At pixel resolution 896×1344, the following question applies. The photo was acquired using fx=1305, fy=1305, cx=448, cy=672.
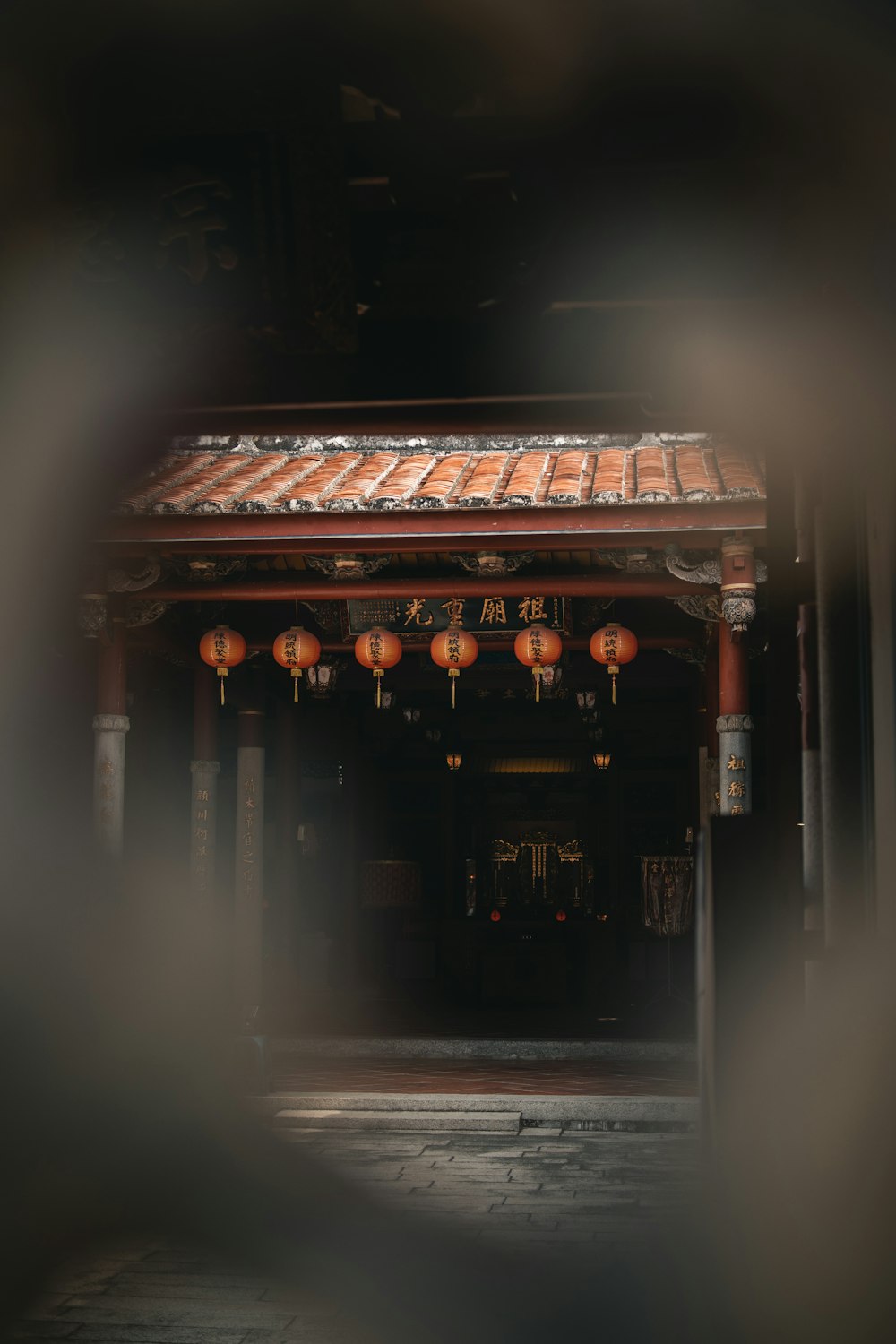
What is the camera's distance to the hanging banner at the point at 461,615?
990 cm

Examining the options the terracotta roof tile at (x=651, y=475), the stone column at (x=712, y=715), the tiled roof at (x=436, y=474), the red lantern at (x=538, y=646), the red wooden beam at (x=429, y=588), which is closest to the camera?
the terracotta roof tile at (x=651, y=475)

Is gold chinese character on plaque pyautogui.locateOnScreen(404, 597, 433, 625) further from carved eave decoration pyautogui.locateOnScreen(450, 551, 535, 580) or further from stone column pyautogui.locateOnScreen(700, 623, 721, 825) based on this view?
stone column pyautogui.locateOnScreen(700, 623, 721, 825)

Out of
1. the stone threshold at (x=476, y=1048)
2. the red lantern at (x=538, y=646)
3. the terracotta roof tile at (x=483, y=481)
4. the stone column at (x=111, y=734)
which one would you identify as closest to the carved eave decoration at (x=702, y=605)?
the red lantern at (x=538, y=646)

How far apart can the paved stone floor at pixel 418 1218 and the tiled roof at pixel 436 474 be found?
12.8ft

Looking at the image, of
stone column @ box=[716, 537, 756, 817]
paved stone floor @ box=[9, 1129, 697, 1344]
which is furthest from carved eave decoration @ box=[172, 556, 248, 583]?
paved stone floor @ box=[9, 1129, 697, 1344]

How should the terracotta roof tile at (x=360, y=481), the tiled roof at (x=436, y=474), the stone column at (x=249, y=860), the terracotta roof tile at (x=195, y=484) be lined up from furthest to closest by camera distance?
1. the stone column at (x=249, y=860)
2. the terracotta roof tile at (x=195, y=484)
3. the terracotta roof tile at (x=360, y=481)
4. the tiled roof at (x=436, y=474)

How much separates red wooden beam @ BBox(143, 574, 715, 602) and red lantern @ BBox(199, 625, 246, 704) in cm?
27

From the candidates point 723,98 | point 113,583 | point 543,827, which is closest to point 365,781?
point 543,827

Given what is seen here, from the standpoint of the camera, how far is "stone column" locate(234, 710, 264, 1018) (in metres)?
11.4

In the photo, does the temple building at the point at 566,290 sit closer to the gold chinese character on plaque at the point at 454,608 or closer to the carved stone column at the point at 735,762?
the gold chinese character on plaque at the point at 454,608

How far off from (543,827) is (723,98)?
1260cm

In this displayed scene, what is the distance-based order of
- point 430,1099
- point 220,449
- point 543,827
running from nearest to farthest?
point 430,1099 < point 220,449 < point 543,827

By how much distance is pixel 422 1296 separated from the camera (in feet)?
14.9

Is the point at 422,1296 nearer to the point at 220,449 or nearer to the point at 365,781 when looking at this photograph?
the point at 220,449
